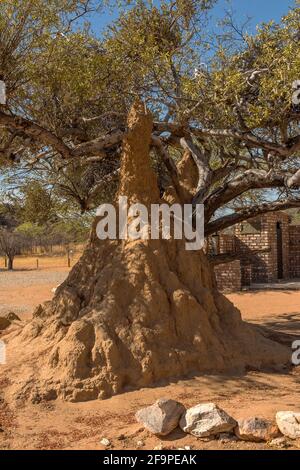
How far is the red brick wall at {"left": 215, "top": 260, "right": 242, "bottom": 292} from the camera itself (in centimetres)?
1612

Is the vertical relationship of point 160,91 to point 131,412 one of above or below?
above

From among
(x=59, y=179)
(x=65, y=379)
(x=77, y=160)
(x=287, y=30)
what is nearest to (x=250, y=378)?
(x=65, y=379)

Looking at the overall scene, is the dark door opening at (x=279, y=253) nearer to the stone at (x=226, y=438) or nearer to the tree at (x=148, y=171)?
the tree at (x=148, y=171)

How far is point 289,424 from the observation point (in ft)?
12.5

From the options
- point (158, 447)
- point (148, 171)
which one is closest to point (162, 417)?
point (158, 447)

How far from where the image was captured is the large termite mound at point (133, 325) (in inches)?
207

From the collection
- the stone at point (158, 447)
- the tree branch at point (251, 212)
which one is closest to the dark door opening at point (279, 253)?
the tree branch at point (251, 212)

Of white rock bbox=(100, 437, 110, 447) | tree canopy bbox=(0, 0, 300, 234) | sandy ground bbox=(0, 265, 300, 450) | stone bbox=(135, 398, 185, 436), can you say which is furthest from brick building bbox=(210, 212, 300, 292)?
white rock bbox=(100, 437, 110, 447)

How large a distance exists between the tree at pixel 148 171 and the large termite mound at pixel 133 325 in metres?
0.01

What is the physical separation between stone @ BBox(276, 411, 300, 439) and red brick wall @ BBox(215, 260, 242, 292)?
12.3 metres

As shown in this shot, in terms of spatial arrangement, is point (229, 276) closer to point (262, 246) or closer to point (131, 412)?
point (262, 246)

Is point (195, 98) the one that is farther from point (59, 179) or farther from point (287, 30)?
point (59, 179)

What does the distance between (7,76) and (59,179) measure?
446 cm

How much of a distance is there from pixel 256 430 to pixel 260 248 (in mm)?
13935
